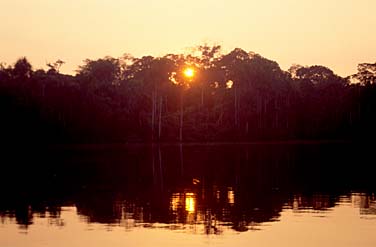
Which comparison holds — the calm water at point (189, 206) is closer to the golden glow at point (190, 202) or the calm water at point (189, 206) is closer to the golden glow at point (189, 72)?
the golden glow at point (190, 202)

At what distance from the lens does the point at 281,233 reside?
2050 cm

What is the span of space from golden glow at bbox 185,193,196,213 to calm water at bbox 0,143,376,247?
1.5 inches

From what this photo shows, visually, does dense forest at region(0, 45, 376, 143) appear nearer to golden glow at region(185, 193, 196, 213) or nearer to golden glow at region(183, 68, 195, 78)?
golden glow at region(183, 68, 195, 78)

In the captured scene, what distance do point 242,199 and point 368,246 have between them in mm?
10873

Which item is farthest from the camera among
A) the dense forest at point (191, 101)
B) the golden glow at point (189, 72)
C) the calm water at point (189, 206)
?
the golden glow at point (189, 72)

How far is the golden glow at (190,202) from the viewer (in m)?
25.8

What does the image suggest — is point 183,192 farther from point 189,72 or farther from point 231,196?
point 189,72

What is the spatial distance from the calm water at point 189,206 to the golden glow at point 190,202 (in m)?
0.04

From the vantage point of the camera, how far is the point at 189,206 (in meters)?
26.8

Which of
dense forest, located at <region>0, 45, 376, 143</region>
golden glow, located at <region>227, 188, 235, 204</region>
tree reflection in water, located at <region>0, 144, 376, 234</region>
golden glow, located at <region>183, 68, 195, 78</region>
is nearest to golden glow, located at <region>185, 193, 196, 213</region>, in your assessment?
tree reflection in water, located at <region>0, 144, 376, 234</region>

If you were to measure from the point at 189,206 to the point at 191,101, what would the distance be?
92124mm

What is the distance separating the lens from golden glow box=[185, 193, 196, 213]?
84.8ft

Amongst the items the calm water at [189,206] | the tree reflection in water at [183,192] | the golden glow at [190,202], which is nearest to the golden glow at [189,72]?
the tree reflection in water at [183,192]

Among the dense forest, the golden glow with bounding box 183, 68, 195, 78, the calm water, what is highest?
the golden glow with bounding box 183, 68, 195, 78
